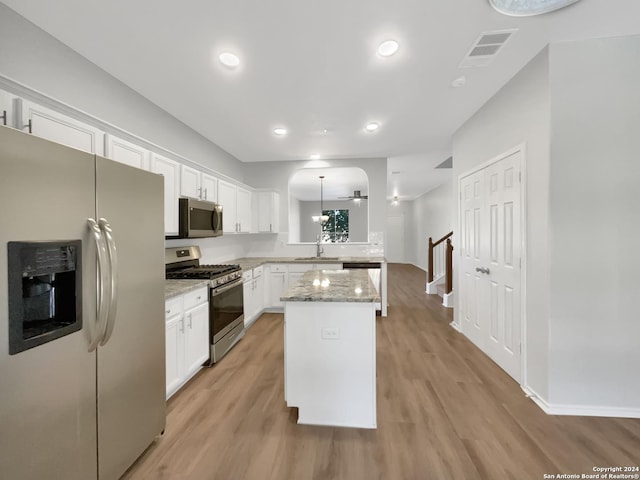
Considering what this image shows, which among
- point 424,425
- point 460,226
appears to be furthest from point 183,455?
point 460,226

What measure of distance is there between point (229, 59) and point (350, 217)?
954cm

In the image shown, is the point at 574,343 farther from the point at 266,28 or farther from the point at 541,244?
the point at 266,28

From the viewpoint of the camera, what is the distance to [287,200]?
5094 millimetres

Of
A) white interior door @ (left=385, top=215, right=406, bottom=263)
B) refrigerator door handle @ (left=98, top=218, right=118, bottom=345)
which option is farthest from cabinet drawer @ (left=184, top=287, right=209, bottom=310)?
white interior door @ (left=385, top=215, right=406, bottom=263)

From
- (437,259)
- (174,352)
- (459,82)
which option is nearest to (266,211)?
(174,352)

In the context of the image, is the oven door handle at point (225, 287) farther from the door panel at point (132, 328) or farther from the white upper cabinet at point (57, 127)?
the white upper cabinet at point (57, 127)

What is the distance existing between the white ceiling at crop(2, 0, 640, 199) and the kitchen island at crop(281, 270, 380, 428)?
183 cm

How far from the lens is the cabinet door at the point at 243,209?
4.27 metres

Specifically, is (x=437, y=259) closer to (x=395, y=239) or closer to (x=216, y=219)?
(x=216, y=219)

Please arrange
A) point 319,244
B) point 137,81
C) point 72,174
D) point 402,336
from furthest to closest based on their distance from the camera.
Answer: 1. point 319,244
2. point 402,336
3. point 137,81
4. point 72,174

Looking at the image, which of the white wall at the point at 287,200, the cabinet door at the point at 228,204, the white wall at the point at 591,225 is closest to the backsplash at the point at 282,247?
the white wall at the point at 287,200

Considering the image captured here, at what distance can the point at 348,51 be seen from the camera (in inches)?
78.5

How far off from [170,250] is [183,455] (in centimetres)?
207

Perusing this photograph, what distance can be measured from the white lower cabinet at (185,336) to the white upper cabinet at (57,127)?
1.25 metres
